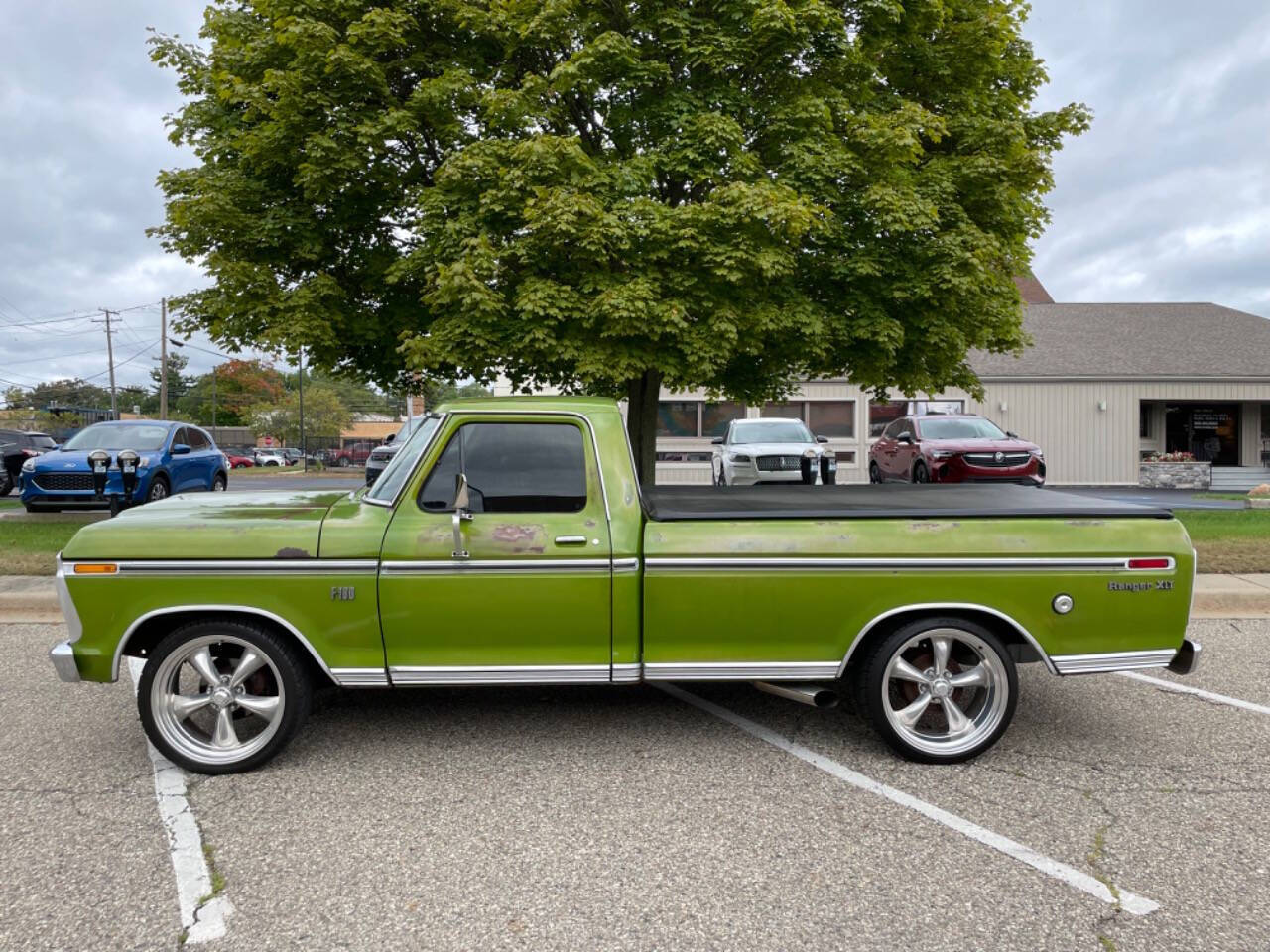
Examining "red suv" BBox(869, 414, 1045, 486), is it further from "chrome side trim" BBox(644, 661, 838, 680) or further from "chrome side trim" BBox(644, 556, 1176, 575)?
"chrome side trim" BBox(644, 661, 838, 680)

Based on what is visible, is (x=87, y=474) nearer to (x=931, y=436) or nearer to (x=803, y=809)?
(x=803, y=809)

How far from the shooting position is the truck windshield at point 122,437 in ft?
45.8

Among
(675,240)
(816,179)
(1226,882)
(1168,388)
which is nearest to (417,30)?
(675,240)

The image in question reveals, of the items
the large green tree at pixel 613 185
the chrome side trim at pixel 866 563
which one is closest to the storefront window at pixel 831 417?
the large green tree at pixel 613 185

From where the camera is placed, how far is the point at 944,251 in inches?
364

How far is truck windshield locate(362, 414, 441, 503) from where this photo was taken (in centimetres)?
394

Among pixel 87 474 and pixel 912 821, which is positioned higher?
pixel 87 474

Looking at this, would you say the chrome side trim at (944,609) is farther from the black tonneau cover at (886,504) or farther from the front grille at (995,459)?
the front grille at (995,459)

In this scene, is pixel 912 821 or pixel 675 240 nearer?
pixel 912 821

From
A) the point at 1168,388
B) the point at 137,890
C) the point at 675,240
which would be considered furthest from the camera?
the point at 1168,388

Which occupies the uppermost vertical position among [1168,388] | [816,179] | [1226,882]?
[816,179]

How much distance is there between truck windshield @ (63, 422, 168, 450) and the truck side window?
1242 centimetres

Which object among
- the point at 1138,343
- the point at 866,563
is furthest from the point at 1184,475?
the point at 866,563

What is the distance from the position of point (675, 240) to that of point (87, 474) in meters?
10.6
